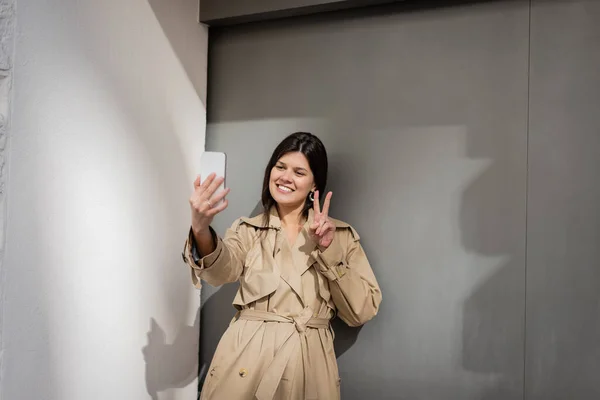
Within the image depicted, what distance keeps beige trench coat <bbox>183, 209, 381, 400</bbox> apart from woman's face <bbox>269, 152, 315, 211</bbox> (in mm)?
111

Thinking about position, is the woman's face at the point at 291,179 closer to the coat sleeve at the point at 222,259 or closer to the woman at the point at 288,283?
the woman at the point at 288,283

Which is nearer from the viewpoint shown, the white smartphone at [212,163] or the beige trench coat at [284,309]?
the white smartphone at [212,163]

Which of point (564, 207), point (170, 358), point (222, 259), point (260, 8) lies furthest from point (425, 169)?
point (170, 358)

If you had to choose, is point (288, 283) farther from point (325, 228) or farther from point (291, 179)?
point (291, 179)

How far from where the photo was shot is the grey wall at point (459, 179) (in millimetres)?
2023

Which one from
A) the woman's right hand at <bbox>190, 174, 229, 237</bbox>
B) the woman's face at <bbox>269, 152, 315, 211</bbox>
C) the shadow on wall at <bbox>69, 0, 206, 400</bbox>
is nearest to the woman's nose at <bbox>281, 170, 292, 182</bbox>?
the woman's face at <bbox>269, 152, 315, 211</bbox>

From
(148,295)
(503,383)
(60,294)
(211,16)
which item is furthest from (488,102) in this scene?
(60,294)

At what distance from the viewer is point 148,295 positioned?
2.28 metres

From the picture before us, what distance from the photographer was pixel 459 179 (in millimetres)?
2188

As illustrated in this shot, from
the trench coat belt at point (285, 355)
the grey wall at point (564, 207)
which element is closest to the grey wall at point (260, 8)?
the grey wall at point (564, 207)

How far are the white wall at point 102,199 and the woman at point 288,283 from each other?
1.14 feet

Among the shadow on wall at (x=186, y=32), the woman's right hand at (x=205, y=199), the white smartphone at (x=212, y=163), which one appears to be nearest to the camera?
the woman's right hand at (x=205, y=199)

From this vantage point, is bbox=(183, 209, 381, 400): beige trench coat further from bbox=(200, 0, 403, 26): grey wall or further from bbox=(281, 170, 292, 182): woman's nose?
bbox=(200, 0, 403, 26): grey wall

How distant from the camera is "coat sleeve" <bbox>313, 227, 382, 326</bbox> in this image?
2000 millimetres
